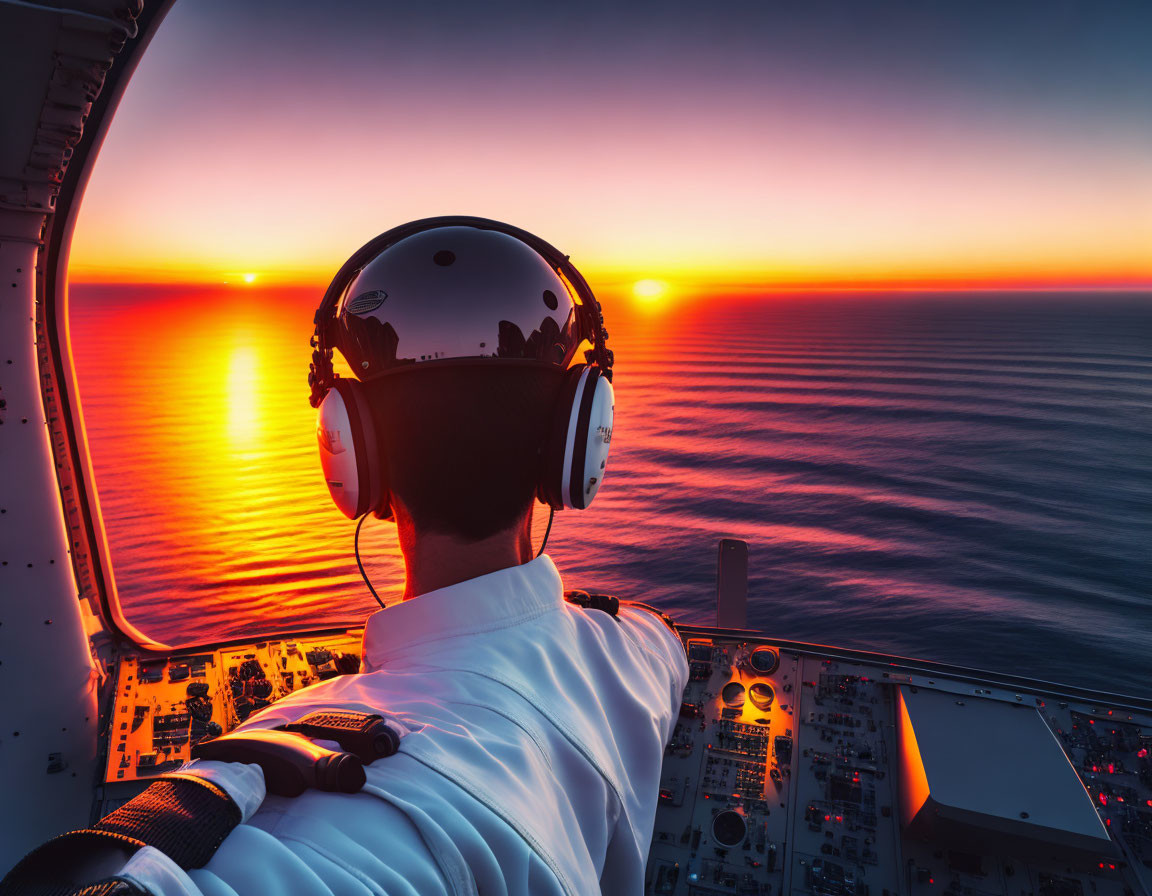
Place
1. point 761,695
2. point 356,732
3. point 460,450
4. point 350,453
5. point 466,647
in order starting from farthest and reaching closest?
point 761,695 < point 350,453 < point 460,450 < point 466,647 < point 356,732

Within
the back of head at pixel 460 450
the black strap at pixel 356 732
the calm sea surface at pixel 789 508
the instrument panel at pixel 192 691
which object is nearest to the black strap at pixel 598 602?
the back of head at pixel 460 450

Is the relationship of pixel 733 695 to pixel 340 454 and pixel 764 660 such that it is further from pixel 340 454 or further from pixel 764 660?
pixel 340 454

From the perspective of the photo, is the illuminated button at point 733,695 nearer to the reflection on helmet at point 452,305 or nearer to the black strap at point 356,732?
the reflection on helmet at point 452,305

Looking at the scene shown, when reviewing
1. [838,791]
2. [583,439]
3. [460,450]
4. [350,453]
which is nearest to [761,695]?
[838,791]

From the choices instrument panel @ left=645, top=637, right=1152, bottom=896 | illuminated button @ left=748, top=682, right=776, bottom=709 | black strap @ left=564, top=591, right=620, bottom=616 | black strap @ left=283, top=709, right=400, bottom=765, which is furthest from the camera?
illuminated button @ left=748, top=682, right=776, bottom=709

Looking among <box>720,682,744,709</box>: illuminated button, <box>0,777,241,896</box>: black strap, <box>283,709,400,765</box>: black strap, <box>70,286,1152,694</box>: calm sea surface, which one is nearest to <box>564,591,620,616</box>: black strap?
<box>283,709,400,765</box>: black strap

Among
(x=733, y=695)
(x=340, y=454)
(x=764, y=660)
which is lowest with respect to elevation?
(x=733, y=695)

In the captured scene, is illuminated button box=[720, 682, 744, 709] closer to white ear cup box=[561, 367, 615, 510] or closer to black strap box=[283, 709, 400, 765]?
white ear cup box=[561, 367, 615, 510]
